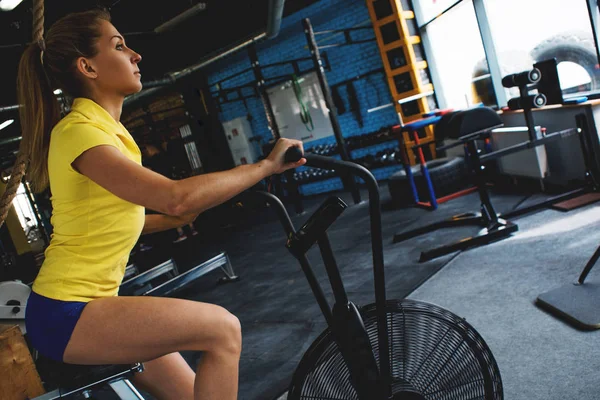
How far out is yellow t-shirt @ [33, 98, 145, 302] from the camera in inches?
49.2

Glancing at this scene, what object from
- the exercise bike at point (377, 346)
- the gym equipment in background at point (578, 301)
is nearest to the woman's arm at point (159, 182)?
the exercise bike at point (377, 346)

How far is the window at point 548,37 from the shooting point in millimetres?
4410

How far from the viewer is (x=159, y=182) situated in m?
1.14

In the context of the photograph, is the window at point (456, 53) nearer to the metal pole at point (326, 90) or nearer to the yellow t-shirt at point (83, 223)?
the metal pole at point (326, 90)

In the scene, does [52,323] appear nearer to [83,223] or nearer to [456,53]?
[83,223]

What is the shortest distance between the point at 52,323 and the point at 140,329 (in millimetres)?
234

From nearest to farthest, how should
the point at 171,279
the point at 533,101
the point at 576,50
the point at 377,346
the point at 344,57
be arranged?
the point at 377,346 < the point at 533,101 < the point at 576,50 < the point at 171,279 < the point at 344,57

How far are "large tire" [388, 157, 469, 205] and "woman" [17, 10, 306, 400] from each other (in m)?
4.82

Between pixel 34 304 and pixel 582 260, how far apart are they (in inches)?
112

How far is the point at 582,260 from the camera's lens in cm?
299

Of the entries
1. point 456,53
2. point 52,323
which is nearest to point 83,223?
point 52,323

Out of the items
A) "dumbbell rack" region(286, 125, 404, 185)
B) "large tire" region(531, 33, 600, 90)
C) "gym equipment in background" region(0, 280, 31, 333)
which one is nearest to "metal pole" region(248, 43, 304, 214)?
"dumbbell rack" region(286, 125, 404, 185)

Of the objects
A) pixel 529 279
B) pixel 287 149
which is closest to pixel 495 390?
pixel 287 149

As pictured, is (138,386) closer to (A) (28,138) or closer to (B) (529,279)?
(A) (28,138)
